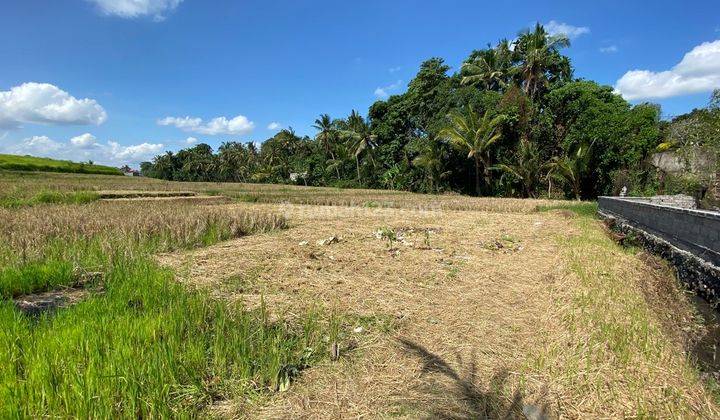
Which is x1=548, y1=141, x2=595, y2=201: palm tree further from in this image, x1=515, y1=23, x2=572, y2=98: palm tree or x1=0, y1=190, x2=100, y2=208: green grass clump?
x1=0, y1=190, x2=100, y2=208: green grass clump

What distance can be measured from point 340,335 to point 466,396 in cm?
109

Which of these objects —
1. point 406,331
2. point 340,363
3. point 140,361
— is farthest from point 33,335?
point 406,331

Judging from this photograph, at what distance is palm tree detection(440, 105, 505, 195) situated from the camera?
23625 mm

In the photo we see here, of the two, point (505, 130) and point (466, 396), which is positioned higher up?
point (505, 130)

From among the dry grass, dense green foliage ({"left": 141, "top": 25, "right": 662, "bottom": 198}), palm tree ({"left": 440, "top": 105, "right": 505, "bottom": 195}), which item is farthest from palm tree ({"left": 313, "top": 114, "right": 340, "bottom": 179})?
the dry grass

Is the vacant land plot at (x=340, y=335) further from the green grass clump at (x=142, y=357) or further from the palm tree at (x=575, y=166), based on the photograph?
the palm tree at (x=575, y=166)

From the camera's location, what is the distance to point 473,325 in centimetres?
328

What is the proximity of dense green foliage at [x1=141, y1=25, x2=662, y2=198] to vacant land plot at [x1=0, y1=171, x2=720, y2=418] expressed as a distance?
64.4 ft

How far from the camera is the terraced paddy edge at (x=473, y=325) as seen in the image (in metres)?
2.21

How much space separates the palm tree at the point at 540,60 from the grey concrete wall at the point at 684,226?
1919cm

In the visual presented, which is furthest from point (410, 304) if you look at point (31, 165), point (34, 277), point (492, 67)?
point (31, 165)

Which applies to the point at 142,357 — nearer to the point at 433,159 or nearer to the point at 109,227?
the point at 109,227

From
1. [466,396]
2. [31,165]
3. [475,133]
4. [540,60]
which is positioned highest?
[540,60]

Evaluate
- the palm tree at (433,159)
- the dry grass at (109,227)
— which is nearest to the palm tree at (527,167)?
the palm tree at (433,159)
